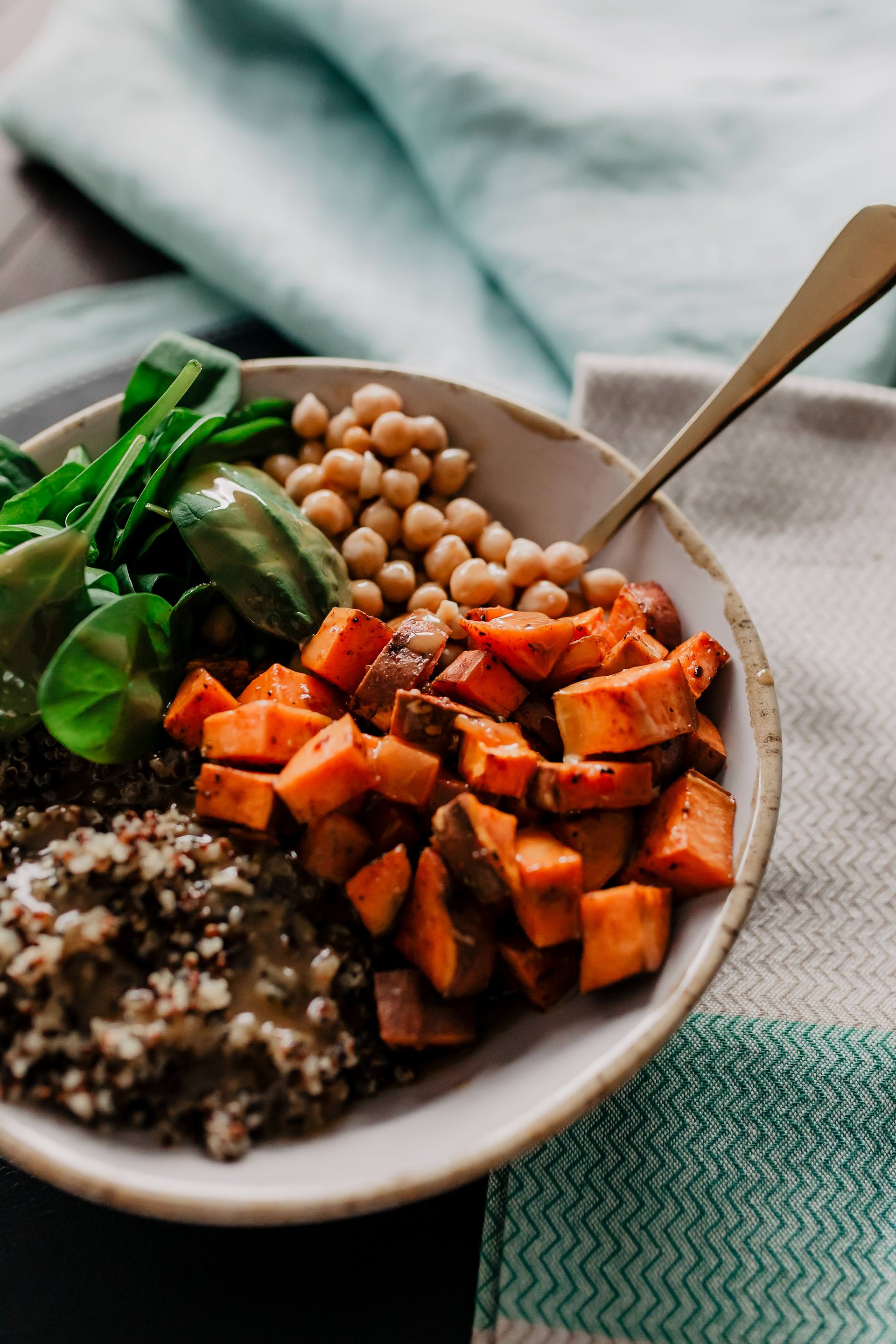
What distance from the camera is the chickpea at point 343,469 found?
1.68m

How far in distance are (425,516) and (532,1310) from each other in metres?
1.18

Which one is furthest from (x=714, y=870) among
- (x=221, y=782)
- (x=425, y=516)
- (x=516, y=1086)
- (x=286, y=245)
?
(x=286, y=245)

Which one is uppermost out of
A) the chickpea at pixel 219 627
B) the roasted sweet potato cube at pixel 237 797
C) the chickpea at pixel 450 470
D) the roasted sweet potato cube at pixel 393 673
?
the chickpea at pixel 219 627

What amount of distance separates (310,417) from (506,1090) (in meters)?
1.14

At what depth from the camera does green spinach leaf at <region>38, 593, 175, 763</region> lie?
3.89 ft

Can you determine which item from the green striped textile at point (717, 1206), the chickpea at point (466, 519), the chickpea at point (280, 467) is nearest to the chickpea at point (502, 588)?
the chickpea at point (466, 519)

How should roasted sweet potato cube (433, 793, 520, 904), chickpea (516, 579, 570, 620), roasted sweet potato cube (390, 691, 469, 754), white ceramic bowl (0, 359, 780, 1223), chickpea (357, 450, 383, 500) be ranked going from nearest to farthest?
white ceramic bowl (0, 359, 780, 1223), roasted sweet potato cube (433, 793, 520, 904), roasted sweet potato cube (390, 691, 469, 754), chickpea (516, 579, 570, 620), chickpea (357, 450, 383, 500)

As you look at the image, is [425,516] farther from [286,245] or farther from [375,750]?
[286,245]

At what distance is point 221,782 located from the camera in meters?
1.20

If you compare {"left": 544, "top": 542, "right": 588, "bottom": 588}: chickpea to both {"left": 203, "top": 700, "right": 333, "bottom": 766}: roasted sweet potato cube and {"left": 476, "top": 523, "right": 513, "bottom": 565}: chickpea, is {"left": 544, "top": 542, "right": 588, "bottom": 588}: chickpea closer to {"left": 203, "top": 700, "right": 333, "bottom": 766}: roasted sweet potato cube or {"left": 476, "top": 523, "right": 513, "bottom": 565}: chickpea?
{"left": 476, "top": 523, "right": 513, "bottom": 565}: chickpea

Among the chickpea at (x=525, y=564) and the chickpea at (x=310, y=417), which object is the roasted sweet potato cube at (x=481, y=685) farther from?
the chickpea at (x=310, y=417)

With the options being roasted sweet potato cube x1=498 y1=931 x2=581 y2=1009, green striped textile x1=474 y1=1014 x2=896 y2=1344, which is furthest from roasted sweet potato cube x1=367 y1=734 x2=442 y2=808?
green striped textile x1=474 y1=1014 x2=896 y2=1344

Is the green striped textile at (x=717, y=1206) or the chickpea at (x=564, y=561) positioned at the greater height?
the chickpea at (x=564, y=561)

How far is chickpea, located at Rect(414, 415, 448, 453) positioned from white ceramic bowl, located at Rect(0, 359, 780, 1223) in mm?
315
